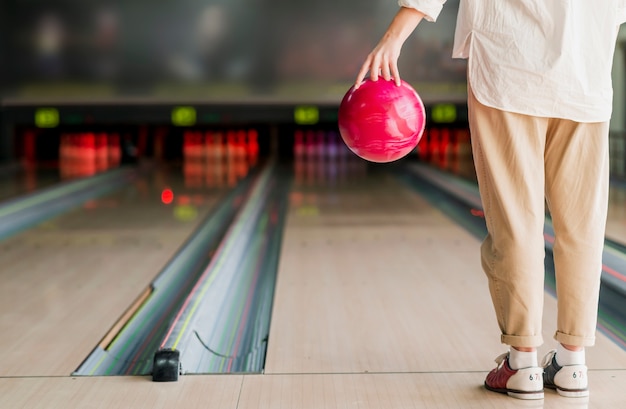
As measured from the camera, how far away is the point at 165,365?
1.97m

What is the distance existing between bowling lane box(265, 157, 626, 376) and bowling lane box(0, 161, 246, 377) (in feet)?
1.77

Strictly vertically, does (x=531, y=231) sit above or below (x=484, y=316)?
above

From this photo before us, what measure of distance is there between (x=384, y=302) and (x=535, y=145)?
119cm

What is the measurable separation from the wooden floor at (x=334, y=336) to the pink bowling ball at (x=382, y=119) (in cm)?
53

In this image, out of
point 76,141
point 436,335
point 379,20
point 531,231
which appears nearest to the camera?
point 531,231

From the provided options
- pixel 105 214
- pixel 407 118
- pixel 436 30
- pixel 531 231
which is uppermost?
pixel 436 30

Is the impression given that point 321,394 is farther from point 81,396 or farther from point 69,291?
point 69,291

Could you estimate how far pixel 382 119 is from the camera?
184cm

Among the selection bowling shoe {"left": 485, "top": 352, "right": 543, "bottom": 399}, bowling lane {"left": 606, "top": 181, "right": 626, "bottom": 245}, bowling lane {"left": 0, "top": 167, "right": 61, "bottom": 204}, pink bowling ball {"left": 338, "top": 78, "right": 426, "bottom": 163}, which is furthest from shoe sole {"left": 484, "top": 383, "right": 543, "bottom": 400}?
bowling lane {"left": 0, "top": 167, "right": 61, "bottom": 204}

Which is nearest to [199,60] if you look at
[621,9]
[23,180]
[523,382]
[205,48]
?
[205,48]

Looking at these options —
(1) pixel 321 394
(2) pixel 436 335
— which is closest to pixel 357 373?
(1) pixel 321 394

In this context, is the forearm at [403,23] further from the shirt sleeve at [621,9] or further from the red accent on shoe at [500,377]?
the red accent on shoe at [500,377]

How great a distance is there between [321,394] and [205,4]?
7.04 metres

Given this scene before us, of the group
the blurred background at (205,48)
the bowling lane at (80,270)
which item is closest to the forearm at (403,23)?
the bowling lane at (80,270)
